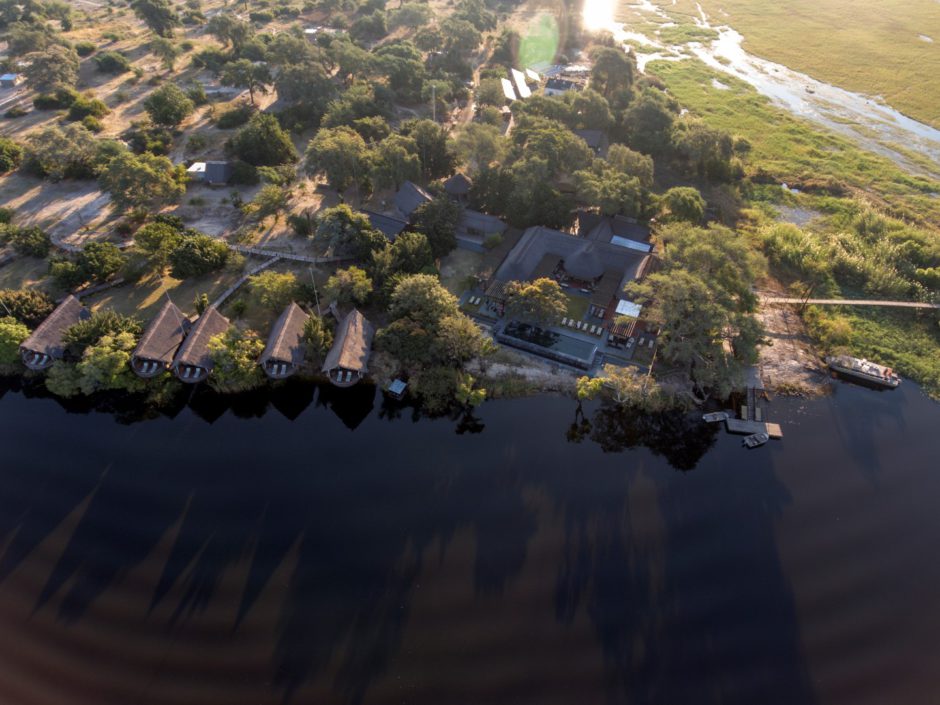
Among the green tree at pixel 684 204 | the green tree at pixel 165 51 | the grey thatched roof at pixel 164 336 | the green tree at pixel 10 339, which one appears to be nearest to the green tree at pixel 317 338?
the grey thatched roof at pixel 164 336

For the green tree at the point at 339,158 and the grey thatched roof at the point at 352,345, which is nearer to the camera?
the grey thatched roof at the point at 352,345

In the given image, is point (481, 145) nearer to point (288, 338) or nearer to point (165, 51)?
point (288, 338)

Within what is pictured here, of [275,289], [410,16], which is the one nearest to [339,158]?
[275,289]

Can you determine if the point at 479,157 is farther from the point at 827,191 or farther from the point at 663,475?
the point at 827,191

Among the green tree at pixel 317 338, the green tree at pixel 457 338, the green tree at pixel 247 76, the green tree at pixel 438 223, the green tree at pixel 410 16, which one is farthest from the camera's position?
the green tree at pixel 410 16

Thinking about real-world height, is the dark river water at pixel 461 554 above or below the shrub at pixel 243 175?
below

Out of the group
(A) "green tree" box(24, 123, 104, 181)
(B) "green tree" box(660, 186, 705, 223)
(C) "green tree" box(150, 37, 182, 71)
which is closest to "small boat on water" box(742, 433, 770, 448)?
(B) "green tree" box(660, 186, 705, 223)

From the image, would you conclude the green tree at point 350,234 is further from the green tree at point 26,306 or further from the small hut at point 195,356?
the green tree at point 26,306

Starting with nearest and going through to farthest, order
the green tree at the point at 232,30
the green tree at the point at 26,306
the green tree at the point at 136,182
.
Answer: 1. the green tree at the point at 26,306
2. the green tree at the point at 136,182
3. the green tree at the point at 232,30
